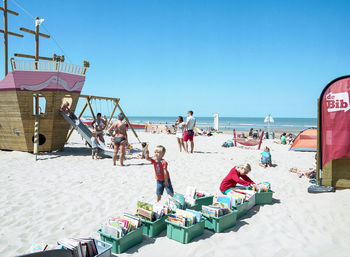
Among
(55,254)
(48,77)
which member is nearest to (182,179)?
(55,254)

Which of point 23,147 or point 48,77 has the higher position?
point 48,77

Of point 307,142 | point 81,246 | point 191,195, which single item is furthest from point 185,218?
point 307,142

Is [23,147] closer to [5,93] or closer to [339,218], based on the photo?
[5,93]

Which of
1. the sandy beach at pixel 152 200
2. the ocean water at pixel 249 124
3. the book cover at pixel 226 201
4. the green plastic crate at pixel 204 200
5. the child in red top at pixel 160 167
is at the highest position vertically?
the ocean water at pixel 249 124

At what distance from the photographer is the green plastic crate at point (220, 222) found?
381cm

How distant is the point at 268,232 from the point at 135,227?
2.00 metres

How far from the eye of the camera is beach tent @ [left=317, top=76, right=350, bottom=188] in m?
5.53

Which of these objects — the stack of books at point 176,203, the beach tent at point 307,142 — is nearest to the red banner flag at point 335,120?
the stack of books at point 176,203

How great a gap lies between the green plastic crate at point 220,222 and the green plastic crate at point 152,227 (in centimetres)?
70

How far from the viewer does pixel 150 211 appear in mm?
3715

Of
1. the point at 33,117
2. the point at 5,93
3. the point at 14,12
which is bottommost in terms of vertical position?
the point at 33,117

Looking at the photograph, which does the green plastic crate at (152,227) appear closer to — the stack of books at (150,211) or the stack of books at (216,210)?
the stack of books at (150,211)

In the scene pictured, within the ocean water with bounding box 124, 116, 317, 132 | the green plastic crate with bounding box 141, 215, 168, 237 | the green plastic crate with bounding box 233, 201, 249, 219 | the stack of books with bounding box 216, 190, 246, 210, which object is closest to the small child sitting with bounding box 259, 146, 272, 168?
the stack of books with bounding box 216, 190, 246, 210

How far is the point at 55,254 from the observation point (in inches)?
107
